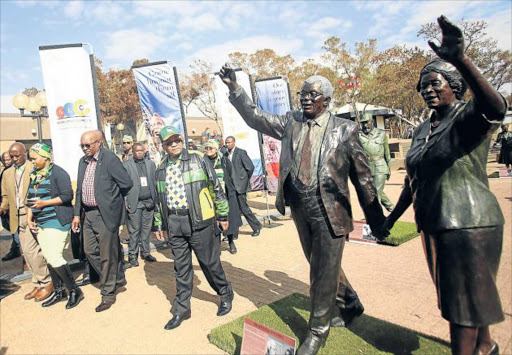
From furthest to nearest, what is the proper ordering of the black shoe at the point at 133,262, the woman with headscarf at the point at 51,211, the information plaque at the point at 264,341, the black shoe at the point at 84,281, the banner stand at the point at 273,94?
the banner stand at the point at 273,94, the black shoe at the point at 133,262, the black shoe at the point at 84,281, the woman with headscarf at the point at 51,211, the information plaque at the point at 264,341

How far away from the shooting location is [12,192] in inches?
217

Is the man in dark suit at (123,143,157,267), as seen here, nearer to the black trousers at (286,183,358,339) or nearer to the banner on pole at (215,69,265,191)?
the banner on pole at (215,69,265,191)

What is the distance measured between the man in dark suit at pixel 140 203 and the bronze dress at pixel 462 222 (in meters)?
5.27

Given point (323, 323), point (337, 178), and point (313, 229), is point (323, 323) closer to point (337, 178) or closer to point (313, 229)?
Answer: point (313, 229)

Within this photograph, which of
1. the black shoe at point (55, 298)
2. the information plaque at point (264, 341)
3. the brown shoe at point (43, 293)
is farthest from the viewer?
the brown shoe at point (43, 293)

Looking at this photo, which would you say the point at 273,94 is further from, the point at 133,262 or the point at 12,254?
the point at 12,254

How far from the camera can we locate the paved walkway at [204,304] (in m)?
3.63

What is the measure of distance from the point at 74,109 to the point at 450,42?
5.78 m

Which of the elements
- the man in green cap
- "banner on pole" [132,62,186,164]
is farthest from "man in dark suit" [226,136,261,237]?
the man in green cap

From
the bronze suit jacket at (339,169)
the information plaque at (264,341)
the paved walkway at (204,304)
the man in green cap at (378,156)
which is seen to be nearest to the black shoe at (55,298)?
the paved walkway at (204,304)

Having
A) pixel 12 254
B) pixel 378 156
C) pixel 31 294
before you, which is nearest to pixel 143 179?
pixel 31 294

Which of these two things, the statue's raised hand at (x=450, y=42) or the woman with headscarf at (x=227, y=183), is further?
the woman with headscarf at (x=227, y=183)

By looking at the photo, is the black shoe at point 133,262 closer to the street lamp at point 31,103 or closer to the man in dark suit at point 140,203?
the man in dark suit at point 140,203

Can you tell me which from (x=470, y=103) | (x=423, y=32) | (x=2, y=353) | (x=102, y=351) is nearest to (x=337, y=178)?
(x=470, y=103)
